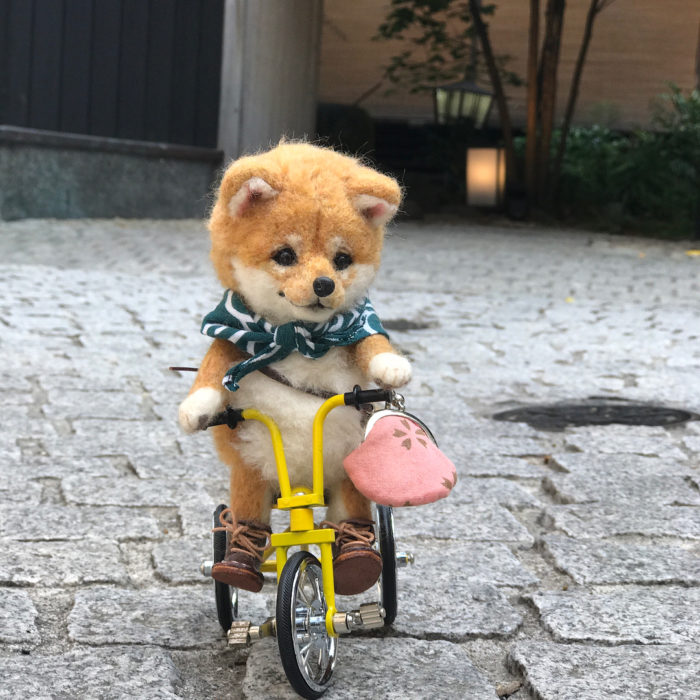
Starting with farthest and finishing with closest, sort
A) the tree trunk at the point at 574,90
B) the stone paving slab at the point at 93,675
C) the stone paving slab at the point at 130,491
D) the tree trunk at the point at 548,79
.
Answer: the tree trunk at the point at 574,90, the tree trunk at the point at 548,79, the stone paving slab at the point at 130,491, the stone paving slab at the point at 93,675

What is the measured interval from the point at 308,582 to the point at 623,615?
0.87 meters

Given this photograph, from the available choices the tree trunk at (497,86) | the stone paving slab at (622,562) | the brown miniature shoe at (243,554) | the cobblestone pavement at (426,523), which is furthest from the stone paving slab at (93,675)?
the tree trunk at (497,86)

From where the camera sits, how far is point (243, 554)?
2422mm

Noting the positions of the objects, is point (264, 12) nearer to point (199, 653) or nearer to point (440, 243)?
point (440, 243)

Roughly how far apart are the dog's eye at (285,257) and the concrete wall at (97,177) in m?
8.64

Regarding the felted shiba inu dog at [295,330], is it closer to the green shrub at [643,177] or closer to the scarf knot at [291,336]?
the scarf knot at [291,336]

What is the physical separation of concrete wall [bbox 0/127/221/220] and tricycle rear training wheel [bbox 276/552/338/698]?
28.6 ft

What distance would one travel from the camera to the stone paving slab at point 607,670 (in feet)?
7.68

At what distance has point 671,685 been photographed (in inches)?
93.4

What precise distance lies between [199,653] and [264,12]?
37.9 ft

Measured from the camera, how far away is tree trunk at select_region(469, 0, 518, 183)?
14.4 metres

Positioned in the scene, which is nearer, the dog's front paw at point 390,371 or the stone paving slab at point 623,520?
the dog's front paw at point 390,371

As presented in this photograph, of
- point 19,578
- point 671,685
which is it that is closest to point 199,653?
point 19,578

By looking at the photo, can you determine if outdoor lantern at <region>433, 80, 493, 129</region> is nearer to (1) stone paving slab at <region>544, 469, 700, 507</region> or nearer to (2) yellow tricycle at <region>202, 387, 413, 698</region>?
(1) stone paving slab at <region>544, 469, 700, 507</region>
